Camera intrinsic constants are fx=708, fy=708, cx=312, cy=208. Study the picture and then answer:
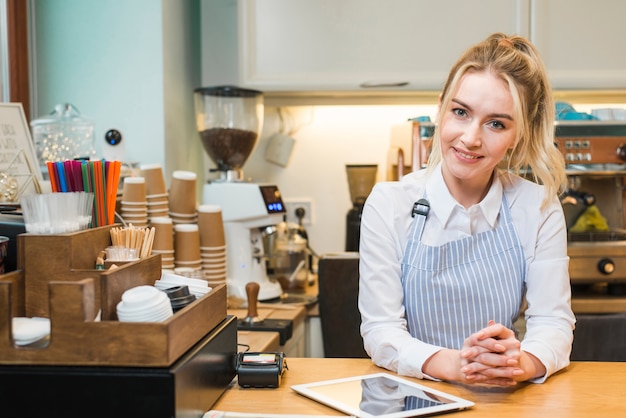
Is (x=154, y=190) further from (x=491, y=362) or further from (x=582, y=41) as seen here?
(x=582, y=41)

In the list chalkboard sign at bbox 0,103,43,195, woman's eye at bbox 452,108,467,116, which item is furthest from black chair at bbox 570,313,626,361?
chalkboard sign at bbox 0,103,43,195

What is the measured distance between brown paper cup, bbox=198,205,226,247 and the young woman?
2.33 feet

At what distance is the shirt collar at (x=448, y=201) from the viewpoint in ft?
4.71

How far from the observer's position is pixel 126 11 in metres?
2.22

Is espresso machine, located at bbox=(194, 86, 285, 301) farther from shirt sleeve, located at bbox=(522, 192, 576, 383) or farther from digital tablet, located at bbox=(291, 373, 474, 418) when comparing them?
digital tablet, located at bbox=(291, 373, 474, 418)

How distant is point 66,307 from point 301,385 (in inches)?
16.3

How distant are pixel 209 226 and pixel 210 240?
0.04m

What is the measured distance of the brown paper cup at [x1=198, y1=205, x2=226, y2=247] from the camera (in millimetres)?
2041

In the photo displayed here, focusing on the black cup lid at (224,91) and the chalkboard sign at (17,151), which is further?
the black cup lid at (224,91)

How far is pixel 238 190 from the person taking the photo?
2221mm

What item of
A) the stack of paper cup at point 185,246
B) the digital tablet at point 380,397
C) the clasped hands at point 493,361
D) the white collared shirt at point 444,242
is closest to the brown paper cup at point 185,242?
the stack of paper cup at point 185,246

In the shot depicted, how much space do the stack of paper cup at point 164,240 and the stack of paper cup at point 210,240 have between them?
17 centimetres

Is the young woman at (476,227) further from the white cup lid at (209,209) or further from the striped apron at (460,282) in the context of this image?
the white cup lid at (209,209)

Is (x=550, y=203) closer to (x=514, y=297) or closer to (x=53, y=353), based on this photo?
(x=514, y=297)
